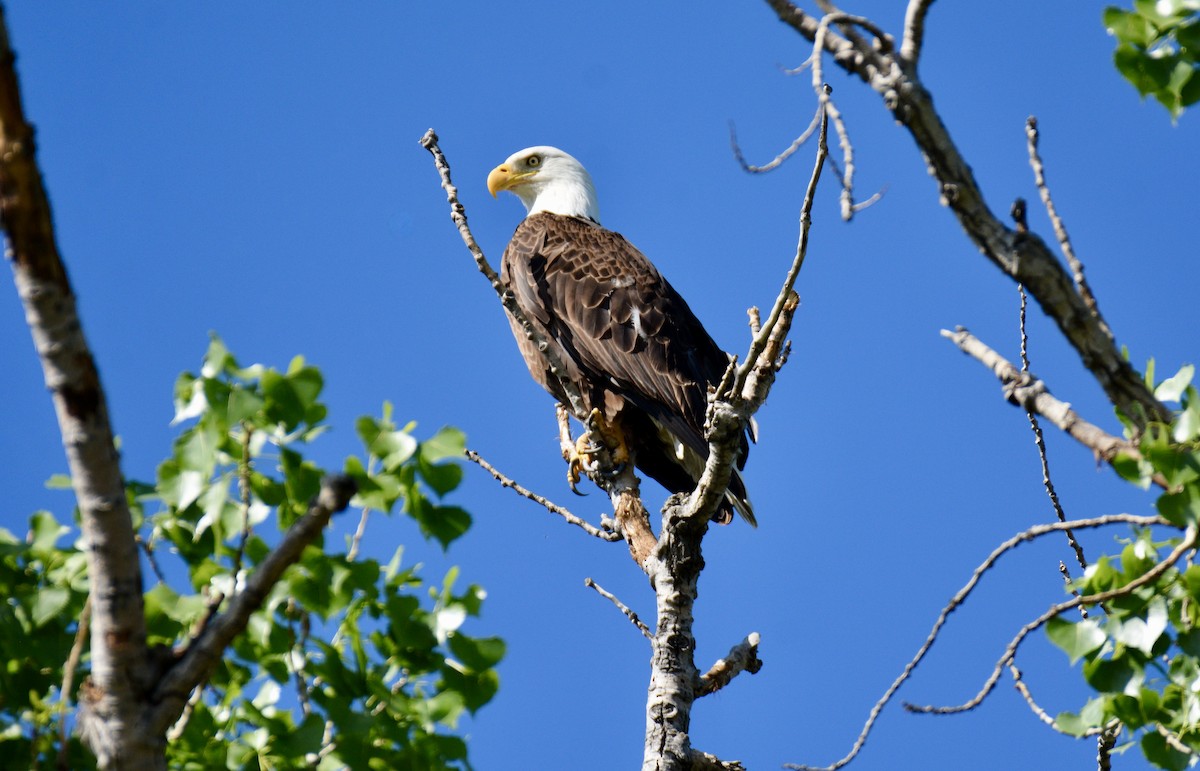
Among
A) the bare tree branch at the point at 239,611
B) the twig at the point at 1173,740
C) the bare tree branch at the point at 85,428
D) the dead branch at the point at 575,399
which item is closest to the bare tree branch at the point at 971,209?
the twig at the point at 1173,740

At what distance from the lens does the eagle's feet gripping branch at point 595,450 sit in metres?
4.87

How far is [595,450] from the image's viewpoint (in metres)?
4.90

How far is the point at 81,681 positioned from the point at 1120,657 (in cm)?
190

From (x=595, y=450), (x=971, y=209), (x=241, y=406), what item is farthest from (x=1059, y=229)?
(x=595, y=450)

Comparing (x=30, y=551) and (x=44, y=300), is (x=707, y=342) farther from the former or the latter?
(x=44, y=300)

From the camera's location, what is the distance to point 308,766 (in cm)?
220

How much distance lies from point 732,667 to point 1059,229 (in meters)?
2.34

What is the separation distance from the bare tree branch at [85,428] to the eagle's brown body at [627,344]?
11.1 ft

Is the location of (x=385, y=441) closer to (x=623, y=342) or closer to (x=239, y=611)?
(x=239, y=611)

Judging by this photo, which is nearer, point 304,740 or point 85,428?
point 85,428

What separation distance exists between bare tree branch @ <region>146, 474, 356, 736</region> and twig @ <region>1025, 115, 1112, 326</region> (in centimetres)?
122

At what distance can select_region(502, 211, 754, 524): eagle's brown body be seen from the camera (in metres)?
5.45

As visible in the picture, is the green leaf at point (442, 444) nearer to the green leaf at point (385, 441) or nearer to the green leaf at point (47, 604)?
the green leaf at point (385, 441)

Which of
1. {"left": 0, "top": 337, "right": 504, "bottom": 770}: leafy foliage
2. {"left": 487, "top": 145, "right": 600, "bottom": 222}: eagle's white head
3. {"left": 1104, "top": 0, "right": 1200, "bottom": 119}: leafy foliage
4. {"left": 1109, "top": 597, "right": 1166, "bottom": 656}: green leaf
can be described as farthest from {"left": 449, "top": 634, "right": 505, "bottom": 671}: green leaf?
{"left": 487, "top": 145, "right": 600, "bottom": 222}: eagle's white head
